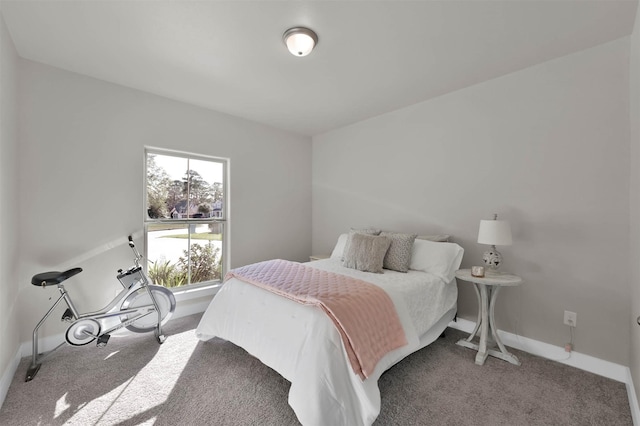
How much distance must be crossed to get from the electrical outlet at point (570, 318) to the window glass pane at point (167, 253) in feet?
12.9

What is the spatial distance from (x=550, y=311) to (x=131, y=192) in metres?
4.24

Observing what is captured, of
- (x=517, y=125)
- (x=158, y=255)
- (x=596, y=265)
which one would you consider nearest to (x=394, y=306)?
(x=596, y=265)

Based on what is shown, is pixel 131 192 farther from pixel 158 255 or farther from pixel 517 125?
pixel 517 125

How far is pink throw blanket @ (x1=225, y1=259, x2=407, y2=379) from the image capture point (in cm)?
165

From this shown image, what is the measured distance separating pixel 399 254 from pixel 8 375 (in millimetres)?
3240

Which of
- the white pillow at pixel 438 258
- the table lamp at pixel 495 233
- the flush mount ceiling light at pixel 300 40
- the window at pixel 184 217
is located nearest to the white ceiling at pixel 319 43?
the flush mount ceiling light at pixel 300 40

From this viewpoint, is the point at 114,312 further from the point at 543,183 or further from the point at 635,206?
the point at 635,206

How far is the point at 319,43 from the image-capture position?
2.14m

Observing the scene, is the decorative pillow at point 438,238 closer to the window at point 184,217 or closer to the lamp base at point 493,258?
the lamp base at point 493,258

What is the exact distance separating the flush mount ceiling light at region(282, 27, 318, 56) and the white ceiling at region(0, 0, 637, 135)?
0.04m

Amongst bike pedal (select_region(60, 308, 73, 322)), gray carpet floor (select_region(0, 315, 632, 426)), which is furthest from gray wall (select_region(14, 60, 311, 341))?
gray carpet floor (select_region(0, 315, 632, 426))

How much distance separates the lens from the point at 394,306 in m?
2.03

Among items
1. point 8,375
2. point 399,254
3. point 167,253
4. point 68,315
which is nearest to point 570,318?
point 399,254

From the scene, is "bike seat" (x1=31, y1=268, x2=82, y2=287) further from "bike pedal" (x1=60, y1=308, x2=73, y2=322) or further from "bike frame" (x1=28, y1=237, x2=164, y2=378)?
"bike pedal" (x1=60, y1=308, x2=73, y2=322)
